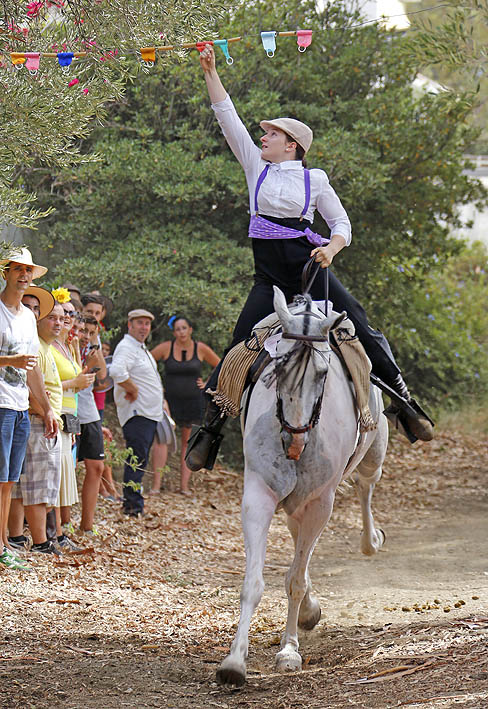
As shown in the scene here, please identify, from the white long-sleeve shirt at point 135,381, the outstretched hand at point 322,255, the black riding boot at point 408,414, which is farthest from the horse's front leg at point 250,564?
the white long-sleeve shirt at point 135,381

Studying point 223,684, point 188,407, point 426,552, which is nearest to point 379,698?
point 223,684

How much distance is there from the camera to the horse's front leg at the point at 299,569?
528 cm

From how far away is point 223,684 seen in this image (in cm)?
466

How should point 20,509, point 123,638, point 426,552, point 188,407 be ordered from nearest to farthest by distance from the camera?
point 123,638
point 20,509
point 426,552
point 188,407

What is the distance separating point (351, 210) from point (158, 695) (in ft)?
33.5

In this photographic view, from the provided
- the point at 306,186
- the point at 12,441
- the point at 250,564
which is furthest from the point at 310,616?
the point at 306,186

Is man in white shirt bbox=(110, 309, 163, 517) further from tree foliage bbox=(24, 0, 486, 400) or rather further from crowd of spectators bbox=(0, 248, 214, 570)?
tree foliage bbox=(24, 0, 486, 400)

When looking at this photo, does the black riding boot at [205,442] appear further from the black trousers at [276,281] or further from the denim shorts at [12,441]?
the denim shorts at [12,441]

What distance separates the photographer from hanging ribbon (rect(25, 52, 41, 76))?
18.2 feet

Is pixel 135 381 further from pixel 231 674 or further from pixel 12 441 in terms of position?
pixel 231 674

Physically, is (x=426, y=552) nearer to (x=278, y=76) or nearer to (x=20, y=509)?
(x=20, y=509)

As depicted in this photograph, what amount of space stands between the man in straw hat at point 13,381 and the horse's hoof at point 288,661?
2557 mm

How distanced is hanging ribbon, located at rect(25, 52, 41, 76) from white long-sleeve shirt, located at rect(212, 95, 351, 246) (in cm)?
A: 111

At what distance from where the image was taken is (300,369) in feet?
15.1
